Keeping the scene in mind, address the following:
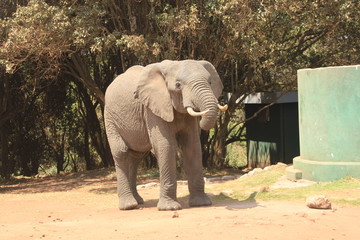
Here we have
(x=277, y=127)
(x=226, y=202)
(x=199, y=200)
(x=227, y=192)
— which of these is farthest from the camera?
(x=277, y=127)

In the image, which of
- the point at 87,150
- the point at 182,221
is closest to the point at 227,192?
the point at 182,221

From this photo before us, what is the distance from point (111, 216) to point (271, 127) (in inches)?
444

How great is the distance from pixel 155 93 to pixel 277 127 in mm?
10955

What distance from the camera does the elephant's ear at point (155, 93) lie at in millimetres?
8736

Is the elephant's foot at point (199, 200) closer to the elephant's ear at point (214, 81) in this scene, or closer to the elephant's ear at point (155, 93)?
the elephant's ear at point (155, 93)

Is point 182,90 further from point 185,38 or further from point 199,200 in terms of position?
point 185,38

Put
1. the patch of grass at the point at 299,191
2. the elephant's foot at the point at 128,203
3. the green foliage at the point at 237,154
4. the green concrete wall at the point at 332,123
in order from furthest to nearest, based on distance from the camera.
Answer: the green foliage at the point at 237,154 < the green concrete wall at the point at 332,123 < the elephant's foot at the point at 128,203 < the patch of grass at the point at 299,191

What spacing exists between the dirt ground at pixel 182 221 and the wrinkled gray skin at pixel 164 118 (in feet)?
1.36

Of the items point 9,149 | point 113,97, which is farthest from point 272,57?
point 9,149

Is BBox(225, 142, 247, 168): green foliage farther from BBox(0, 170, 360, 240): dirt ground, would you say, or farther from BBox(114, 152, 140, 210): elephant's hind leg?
BBox(114, 152, 140, 210): elephant's hind leg

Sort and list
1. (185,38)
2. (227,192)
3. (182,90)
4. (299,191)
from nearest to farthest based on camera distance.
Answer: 1. (182,90)
2. (299,191)
3. (227,192)
4. (185,38)

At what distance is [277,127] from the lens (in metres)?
19.2

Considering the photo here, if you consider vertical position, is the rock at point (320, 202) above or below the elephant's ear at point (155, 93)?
below

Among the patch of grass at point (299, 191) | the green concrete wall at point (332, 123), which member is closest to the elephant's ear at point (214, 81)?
the patch of grass at point (299, 191)
